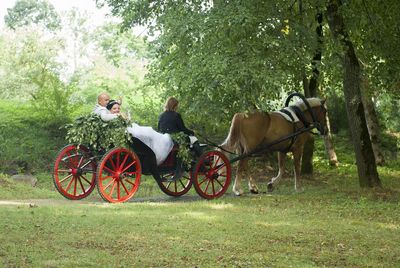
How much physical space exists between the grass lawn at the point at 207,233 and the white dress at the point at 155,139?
3.05 feet

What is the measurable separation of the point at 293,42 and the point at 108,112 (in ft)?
12.7

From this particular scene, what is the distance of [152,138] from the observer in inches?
442

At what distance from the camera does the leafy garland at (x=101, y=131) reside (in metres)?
10.6

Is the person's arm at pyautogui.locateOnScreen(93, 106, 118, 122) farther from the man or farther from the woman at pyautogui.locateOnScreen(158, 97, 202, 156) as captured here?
the woman at pyautogui.locateOnScreen(158, 97, 202, 156)

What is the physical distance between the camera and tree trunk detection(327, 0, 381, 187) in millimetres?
12891

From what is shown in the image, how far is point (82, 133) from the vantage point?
1071 cm

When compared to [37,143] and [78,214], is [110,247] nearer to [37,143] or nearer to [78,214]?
[78,214]

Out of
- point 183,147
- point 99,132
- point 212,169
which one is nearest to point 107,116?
point 99,132

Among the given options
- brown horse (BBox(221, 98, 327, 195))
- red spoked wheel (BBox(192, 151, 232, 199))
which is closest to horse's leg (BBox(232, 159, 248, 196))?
brown horse (BBox(221, 98, 327, 195))

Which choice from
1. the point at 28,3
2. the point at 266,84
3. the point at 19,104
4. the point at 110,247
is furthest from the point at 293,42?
the point at 28,3

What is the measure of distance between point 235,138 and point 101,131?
10.1ft

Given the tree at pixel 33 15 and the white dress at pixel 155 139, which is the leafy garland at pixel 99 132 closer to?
the white dress at pixel 155 139

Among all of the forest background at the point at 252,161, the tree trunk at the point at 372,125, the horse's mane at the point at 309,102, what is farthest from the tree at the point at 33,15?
the horse's mane at the point at 309,102

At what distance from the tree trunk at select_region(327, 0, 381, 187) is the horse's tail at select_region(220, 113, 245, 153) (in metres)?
2.39
